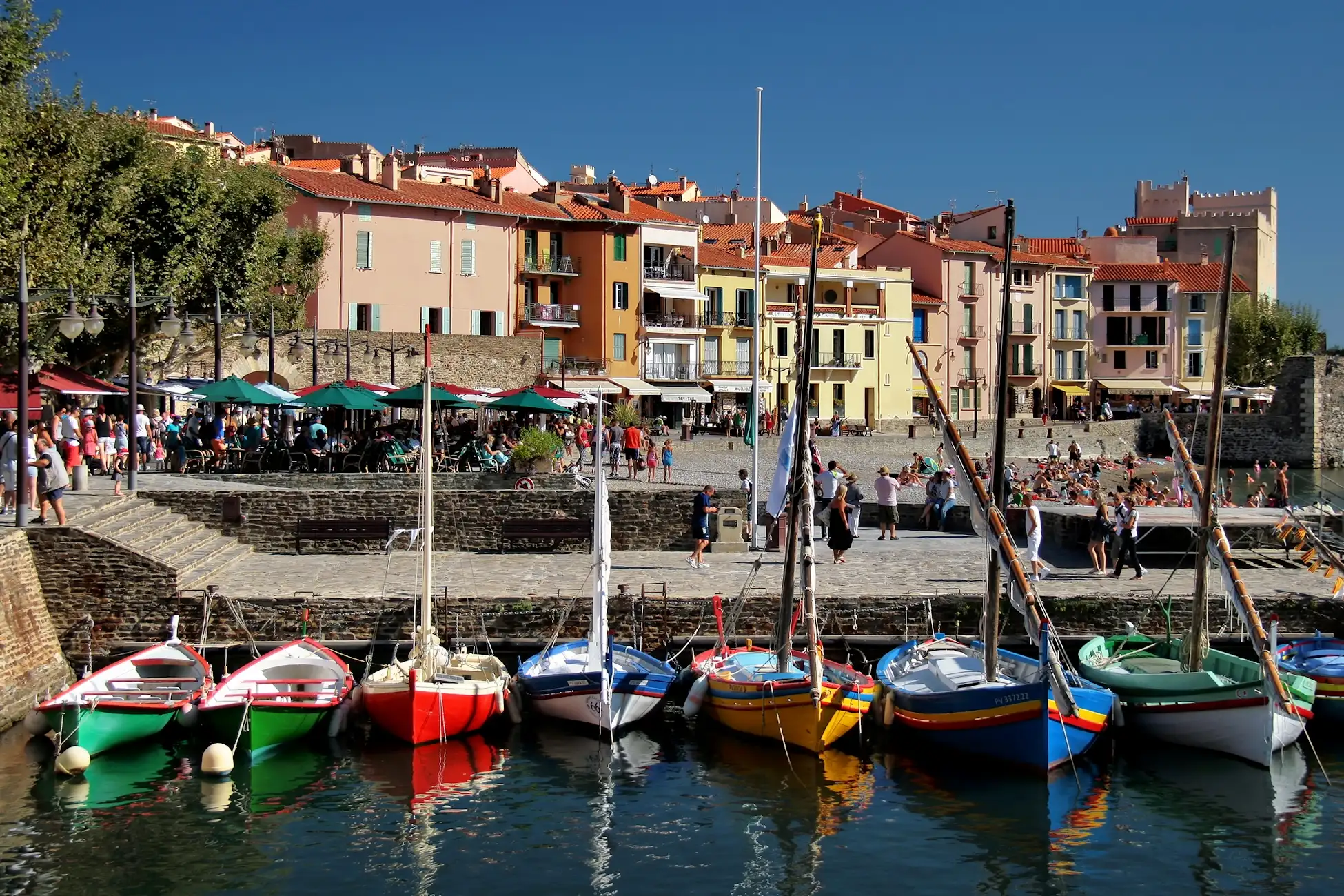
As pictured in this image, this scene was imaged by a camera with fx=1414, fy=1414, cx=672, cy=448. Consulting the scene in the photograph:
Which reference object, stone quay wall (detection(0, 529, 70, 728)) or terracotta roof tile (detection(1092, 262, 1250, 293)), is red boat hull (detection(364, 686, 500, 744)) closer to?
stone quay wall (detection(0, 529, 70, 728))

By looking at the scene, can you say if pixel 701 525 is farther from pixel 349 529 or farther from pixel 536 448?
pixel 349 529

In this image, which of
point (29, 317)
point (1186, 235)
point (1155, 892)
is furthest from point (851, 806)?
point (1186, 235)

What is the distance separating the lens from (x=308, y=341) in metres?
49.2

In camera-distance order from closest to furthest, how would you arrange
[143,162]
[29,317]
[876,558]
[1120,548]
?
1. [1120,548]
2. [876,558]
3. [29,317]
4. [143,162]

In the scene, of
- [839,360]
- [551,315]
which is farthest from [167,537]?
[839,360]

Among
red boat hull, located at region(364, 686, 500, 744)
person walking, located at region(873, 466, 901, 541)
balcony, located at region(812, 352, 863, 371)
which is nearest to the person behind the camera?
red boat hull, located at region(364, 686, 500, 744)

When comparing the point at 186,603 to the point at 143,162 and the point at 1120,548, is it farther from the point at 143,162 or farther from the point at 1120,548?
the point at 143,162

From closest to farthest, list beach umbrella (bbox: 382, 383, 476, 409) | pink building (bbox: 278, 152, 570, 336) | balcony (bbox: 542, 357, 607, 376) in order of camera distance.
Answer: beach umbrella (bbox: 382, 383, 476, 409), pink building (bbox: 278, 152, 570, 336), balcony (bbox: 542, 357, 607, 376)

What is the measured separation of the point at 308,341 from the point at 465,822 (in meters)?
35.2

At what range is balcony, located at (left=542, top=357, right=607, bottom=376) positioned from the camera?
6306 cm

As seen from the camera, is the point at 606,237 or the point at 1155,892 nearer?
the point at 1155,892

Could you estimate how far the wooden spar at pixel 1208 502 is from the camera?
1983cm

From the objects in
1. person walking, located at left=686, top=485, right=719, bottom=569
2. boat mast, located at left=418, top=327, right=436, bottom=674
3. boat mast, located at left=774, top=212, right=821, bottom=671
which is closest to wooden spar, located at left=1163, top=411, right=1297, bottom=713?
boat mast, located at left=774, top=212, right=821, bottom=671

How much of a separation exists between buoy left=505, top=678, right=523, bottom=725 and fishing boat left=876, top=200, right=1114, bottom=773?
17.3 feet
